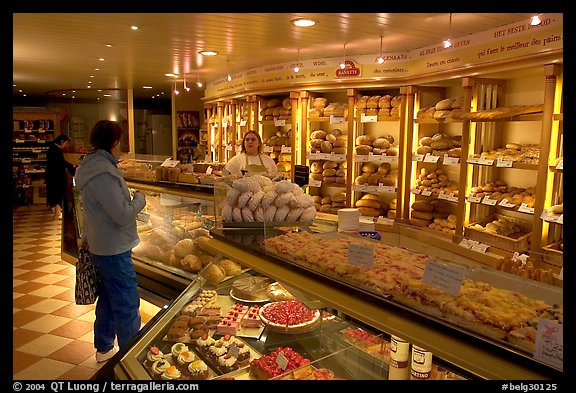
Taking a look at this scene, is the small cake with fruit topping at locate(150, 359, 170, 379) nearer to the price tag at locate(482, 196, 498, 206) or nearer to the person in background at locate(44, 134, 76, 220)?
the price tag at locate(482, 196, 498, 206)

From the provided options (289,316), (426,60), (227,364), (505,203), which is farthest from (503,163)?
(227,364)

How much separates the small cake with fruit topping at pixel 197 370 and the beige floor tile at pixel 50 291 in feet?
12.5

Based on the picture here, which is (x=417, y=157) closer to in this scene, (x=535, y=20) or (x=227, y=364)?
(x=535, y=20)

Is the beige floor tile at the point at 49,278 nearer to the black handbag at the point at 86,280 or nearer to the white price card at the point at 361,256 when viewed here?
the black handbag at the point at 86,280

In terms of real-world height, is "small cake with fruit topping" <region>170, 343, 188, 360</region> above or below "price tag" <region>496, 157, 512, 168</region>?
below

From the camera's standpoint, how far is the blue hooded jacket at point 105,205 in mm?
3252

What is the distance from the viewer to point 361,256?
1785mm

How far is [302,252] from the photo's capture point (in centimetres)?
206

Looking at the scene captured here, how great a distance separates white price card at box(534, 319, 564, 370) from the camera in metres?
1.15

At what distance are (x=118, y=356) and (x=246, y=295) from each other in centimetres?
86

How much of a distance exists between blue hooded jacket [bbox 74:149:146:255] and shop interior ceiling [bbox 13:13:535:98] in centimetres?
199

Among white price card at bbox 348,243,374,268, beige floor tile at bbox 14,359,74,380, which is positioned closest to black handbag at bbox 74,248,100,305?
beige floor tile at bbox 14,359,74,380
